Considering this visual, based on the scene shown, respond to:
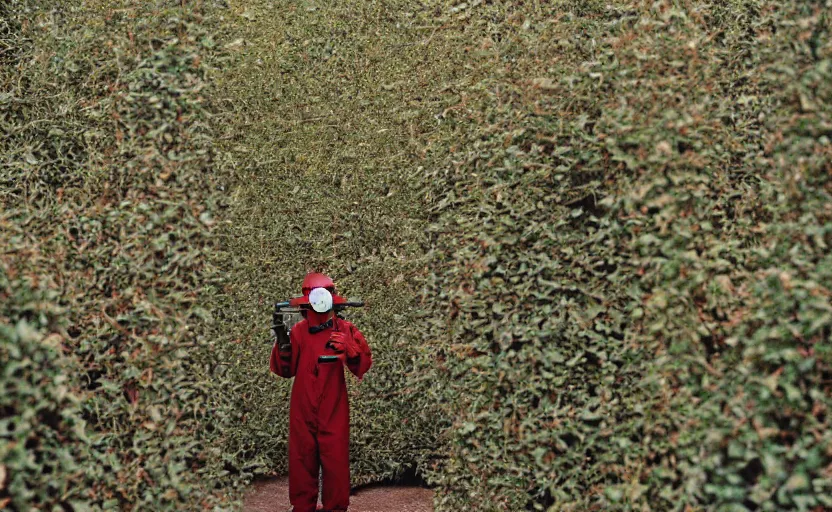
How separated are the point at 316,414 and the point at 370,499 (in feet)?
8.97

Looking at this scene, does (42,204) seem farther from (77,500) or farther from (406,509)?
(406,509)

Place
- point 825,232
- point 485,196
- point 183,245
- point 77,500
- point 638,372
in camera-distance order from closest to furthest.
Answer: point 825,232 < point 77,500 < point 638,372 < point 183,245 < point 485,196

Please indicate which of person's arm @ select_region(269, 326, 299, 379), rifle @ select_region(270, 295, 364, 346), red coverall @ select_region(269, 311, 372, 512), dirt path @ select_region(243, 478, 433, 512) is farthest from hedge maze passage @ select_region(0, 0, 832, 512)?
dirt path @ select_region(243, 478, 433, 512)

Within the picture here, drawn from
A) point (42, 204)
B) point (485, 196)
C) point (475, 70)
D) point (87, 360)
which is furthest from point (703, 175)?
point (42, 204)

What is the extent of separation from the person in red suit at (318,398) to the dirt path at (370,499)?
5.94ft

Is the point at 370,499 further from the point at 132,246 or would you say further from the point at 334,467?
the point at 132,246

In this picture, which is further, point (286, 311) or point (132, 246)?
point (286, 311)

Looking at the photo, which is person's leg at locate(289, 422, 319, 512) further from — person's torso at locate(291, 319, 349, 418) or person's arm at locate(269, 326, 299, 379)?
person's arm at locate(269, 326, 299, 379)

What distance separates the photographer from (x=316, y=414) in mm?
7039

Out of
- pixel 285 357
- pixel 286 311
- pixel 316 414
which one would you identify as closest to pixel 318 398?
pixel 316 414

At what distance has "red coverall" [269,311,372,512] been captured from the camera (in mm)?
7035

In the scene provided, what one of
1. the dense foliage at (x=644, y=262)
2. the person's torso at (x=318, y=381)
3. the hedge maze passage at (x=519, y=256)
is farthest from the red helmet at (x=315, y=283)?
the dense foliage at (x=644, y=262)

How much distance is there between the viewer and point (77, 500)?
3.66m

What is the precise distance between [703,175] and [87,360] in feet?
9.90
